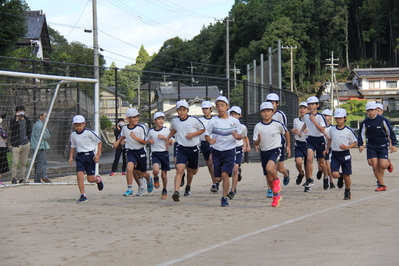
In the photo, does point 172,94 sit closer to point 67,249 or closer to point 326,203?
point 326,203

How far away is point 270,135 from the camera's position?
1112 cm

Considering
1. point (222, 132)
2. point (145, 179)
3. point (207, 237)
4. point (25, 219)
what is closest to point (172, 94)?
point (145, 179)

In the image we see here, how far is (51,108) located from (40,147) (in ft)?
3.64

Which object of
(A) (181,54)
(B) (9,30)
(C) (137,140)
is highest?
(A) (181,54)

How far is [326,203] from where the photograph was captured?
11109 millimetres

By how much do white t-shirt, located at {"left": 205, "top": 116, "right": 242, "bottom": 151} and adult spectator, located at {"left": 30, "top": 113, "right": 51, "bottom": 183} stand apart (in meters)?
6.76

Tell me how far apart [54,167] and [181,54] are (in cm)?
9274

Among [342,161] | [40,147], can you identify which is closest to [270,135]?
[342,161]

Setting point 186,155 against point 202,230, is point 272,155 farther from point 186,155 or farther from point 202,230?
point 202,230

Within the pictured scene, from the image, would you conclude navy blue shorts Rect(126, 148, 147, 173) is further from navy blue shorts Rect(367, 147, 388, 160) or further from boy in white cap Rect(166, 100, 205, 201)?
navy blue shorts Rect(367, 147, 388, 160)

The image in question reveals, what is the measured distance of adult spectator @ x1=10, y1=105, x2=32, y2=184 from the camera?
16.2 m

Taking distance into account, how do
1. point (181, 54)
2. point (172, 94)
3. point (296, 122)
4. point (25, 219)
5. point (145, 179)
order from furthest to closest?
point (181, 54) → point (172, 94) → point (296, 122) → point (145, 179) → point (25, 219)

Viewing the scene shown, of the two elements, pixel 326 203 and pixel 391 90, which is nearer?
pixel 326 203

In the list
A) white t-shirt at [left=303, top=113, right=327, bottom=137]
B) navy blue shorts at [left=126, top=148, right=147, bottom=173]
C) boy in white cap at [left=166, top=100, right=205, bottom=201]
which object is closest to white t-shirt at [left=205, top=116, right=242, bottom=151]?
boy in white cap at [left=166, top=100, right=205, bottom=201]
